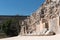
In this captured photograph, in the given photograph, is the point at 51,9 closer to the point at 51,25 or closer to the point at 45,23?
the point at 45,23

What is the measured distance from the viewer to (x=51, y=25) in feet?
49.9

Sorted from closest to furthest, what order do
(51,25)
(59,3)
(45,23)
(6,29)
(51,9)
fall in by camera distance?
(51,25), (45,23), (59,3), (51,9), (6,29)

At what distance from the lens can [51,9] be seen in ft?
71.3

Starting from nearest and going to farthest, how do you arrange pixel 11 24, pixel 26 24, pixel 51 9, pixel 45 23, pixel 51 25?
pixel 51 25, pixel 45 23, pixel 51 9, pixel 26 24, pixel 11 24

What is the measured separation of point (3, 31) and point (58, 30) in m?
26.3

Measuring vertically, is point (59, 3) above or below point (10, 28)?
above

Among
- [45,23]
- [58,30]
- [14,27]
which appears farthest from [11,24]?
[58,30]

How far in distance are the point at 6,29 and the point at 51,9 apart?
1757cm

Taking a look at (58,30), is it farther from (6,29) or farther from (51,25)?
(6,29)

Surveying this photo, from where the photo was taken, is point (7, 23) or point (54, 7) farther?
point (7, 23)

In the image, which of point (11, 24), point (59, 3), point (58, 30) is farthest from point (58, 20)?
point (11, 24)

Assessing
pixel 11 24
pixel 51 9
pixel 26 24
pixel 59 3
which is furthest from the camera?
pixel 11 24

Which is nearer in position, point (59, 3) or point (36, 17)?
point (59, 3)

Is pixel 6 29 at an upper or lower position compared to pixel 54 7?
lower
